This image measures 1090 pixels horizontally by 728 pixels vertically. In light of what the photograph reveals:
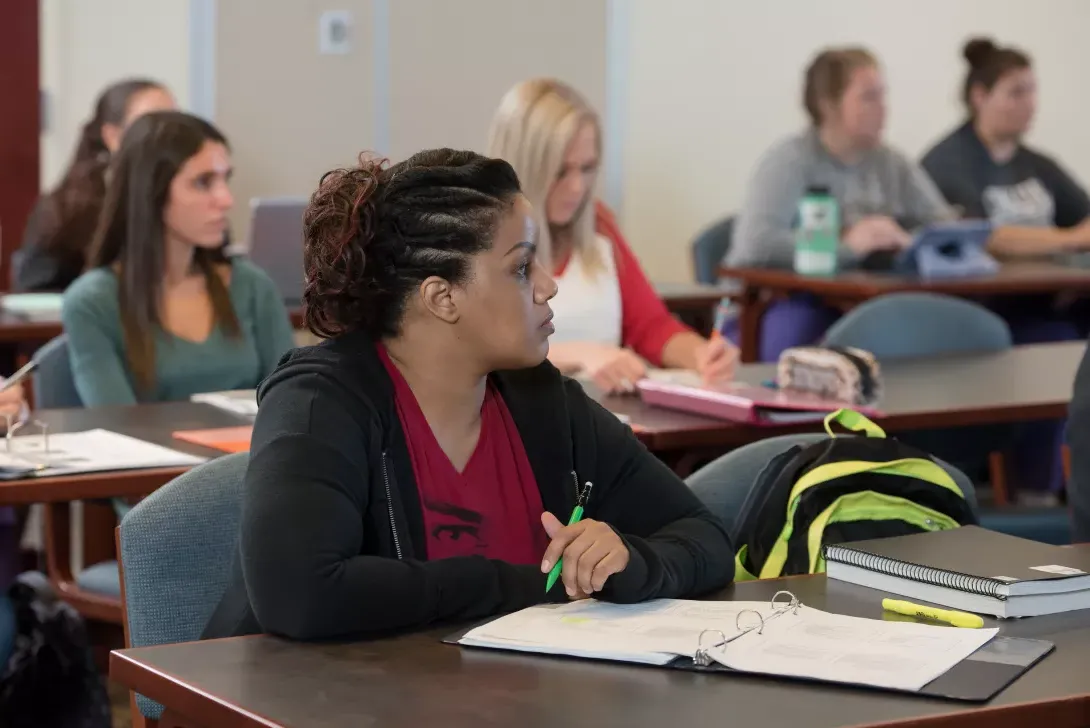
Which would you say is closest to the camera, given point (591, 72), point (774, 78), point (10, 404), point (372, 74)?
point (10, 404)

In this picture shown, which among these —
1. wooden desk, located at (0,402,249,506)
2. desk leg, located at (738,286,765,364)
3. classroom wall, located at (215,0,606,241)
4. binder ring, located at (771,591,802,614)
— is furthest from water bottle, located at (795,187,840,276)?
binder ring, located at (771,591,802,614)

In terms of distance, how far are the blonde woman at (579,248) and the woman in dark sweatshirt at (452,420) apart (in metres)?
1.21

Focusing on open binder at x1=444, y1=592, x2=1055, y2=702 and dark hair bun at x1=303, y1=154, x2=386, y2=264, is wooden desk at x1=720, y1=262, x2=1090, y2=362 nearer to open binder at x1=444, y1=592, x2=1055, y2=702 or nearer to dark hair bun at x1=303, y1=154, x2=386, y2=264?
dark hair bun at x1=303, y1=154, x2=386, y2=264

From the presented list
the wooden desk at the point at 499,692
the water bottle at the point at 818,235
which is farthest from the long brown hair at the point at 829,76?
the wooden desk at the point at 499,692

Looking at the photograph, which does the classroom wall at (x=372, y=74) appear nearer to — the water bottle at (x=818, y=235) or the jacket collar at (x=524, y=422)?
the water bottle at (x=818, y=235)

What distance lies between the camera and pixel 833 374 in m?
2.83

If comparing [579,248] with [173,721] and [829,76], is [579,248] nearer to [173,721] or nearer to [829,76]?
[173,721]

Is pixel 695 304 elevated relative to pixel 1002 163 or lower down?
lower down

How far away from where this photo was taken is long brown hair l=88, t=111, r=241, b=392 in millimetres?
3250

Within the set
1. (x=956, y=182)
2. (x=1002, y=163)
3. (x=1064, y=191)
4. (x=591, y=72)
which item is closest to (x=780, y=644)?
(x=956, y=182)

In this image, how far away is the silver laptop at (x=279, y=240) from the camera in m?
4.29

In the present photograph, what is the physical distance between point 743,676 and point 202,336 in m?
2.19

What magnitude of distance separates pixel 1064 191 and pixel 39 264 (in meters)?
3.64

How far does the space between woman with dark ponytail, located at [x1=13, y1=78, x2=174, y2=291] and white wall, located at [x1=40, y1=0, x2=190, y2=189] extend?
41.5 inches
